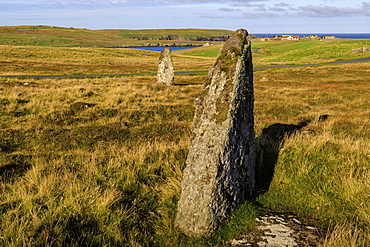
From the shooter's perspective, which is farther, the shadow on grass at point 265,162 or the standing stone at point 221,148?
the shadow on grass at point 265,162

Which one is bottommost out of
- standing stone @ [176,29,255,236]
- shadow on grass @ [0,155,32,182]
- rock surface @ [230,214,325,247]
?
shadow on grass @ [0,155,32,182]

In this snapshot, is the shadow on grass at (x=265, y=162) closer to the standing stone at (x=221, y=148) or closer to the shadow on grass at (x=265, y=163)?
the shadow on grass at (x=265, y=163)

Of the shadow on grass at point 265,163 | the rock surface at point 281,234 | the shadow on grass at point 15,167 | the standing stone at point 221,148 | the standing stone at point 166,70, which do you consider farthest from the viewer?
the standing stone at point 166,70

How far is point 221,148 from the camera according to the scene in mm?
5254

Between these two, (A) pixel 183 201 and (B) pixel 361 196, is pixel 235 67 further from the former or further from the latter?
(B) pixel 361 196

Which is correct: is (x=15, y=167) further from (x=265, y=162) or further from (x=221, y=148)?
(x=265, y=162)

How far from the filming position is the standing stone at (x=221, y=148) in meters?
5.04

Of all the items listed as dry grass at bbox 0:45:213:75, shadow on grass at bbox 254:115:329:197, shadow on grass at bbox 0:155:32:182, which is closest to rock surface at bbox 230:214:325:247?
shadow on grass at bbox 254:115:329:197

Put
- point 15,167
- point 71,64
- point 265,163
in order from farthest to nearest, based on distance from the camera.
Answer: point 71,64 < point 15,167 < point 265,163

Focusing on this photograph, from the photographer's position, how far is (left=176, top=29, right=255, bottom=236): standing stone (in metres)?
5.04

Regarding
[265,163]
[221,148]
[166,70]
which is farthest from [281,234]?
[166,70]

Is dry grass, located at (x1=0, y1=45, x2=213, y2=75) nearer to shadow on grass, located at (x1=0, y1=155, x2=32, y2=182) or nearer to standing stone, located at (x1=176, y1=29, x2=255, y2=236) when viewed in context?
shadow on grass, located at (x1=0, y1=155, x2=32, y2=182)

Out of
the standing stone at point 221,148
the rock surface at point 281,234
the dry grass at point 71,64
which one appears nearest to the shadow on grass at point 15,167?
the standing stone at point 221,148

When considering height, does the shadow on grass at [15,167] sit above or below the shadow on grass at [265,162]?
below
